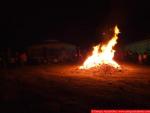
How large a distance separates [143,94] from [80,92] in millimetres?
3157

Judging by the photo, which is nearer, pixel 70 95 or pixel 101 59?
pixel 70 95

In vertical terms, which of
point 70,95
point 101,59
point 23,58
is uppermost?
point 23,58

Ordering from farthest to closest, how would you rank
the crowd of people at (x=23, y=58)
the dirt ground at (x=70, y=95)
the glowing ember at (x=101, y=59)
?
1. the crowd of people at (x=23, y=58)
2. the glowing ember at (x=101, y=59)
3. the dirt ground at (x=70, y=95)

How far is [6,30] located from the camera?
51.0 meters

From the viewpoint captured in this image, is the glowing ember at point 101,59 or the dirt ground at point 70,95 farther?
the glowing ember at point 101,59

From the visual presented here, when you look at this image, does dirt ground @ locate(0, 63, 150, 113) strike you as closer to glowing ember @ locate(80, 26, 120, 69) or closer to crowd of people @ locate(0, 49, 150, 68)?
glowing ember @ locate(80, 26, 120, 69)

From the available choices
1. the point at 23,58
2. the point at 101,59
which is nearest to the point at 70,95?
the point at 101,59

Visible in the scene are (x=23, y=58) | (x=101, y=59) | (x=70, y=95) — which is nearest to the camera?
(x=70, y=95)

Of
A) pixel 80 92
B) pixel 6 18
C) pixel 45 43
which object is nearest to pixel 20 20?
pixel 6 18

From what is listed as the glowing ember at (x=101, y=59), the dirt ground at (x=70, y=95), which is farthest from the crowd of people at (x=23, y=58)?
the dirt ground at (x=70, y=95)

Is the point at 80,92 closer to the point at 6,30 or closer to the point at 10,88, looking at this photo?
the point at 10,88

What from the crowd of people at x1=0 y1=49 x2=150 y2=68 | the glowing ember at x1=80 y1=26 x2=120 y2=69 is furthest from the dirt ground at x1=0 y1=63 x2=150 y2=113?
the crowd of people at x1=0 y1=49 x2=150 y2=68

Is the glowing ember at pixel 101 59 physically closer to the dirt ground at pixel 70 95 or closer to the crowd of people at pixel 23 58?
the crowd of people at pixel 23 58

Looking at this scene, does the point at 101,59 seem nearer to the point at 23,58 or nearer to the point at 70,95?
the point at 23,58
